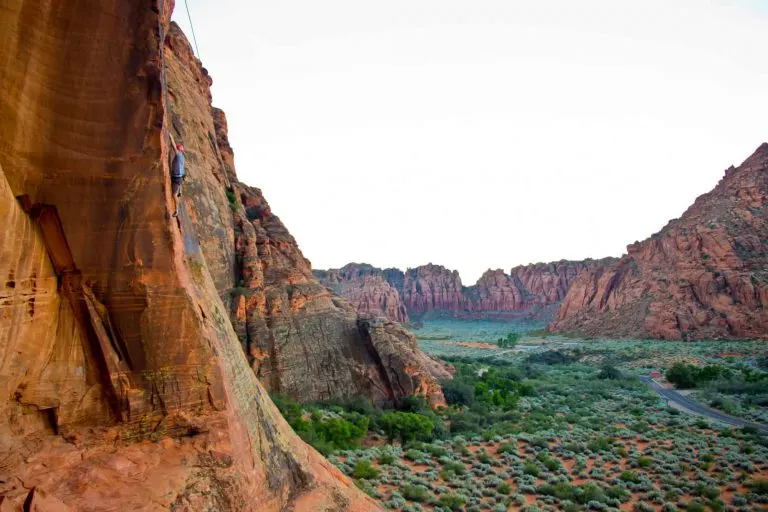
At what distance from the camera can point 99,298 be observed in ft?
18.9

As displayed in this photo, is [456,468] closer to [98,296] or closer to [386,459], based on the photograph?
[386,459]

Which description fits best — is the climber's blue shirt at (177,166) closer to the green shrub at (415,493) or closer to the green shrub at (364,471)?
the green shrub at (415,493)

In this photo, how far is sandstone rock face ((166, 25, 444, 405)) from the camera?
19.3 metres

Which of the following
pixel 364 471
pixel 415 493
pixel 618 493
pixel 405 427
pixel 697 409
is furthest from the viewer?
pixel 697 409

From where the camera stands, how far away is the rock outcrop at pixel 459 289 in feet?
430

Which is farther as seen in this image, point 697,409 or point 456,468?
point 697,409

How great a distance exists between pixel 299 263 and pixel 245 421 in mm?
19407

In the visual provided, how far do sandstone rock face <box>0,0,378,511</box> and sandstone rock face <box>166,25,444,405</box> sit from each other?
39.5 feet

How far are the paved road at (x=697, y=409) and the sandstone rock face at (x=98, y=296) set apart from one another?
26.2m

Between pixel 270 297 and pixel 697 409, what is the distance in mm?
27158

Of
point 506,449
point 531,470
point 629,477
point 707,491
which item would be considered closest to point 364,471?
point 531,470

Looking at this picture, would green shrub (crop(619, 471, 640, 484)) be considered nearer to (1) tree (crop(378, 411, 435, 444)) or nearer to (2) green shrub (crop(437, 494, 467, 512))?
(2) green shrub (crop(437, 494, 467, 512))

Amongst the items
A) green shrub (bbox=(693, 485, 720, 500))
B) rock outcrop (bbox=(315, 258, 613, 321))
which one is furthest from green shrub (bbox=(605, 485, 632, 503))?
rock outcrop (bbox=(315, 258, 613, 321))

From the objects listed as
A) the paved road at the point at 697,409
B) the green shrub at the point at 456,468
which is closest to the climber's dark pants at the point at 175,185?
the green shrub at the point at 456,468
